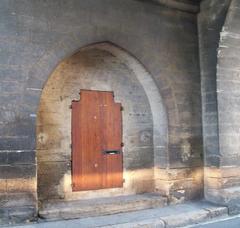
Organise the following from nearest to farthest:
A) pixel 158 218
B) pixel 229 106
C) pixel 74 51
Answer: pixel 158 218 → pixel 74 51 → pixel 229 106

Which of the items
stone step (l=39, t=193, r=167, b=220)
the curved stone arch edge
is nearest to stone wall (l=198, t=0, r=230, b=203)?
the curved stone arch edge

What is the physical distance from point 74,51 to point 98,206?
2.24 metres

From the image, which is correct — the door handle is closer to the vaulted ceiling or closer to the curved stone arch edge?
the curved stone arch edge

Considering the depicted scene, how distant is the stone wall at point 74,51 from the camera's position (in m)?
4.61

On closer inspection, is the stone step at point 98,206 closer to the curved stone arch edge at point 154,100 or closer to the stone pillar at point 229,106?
the curved stone arch edge at point 154,100

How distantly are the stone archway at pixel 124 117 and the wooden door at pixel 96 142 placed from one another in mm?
100

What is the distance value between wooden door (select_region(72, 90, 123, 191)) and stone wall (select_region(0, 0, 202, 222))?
2.54ft

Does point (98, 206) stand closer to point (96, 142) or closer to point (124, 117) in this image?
point (96, 142)

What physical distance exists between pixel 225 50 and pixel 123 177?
2672 millimetres

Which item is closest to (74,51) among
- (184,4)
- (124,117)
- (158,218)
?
(124,117)

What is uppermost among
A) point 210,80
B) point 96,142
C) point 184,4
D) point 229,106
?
point 184,4

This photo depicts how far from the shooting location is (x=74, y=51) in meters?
5.14

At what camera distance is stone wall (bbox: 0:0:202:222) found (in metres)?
4.61

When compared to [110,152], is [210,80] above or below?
above
